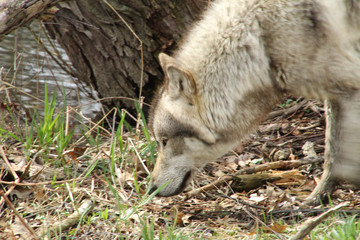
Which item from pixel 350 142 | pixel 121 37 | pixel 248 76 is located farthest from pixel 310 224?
pixel 121 37

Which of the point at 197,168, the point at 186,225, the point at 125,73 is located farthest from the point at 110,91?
the point at 186,225

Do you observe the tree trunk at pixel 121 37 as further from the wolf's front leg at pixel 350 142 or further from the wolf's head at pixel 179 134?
the wolf's front leg at pixel 350 142

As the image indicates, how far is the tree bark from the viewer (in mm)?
3529

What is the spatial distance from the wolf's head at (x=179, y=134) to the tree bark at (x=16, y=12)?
1186 millimetres

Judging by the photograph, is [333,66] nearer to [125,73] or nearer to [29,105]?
[125,73]

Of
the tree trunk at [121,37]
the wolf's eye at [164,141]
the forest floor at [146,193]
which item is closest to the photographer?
the forest floor at [146,193]

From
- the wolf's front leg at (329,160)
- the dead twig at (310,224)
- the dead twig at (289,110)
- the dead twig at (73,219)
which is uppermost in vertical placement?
the dead twig at (73,219)

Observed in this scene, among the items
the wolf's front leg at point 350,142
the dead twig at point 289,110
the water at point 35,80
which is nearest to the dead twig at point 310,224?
the wolf's front leg at point 350,142

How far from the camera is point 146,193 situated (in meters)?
3.78

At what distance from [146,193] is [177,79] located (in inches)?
39.5

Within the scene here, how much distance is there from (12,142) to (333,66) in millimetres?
3316

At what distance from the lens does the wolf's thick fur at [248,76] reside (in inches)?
127

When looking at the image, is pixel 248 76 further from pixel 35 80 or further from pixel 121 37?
pixel 35 80

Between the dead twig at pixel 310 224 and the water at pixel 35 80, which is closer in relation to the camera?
the dead twig at pixel 310 224
